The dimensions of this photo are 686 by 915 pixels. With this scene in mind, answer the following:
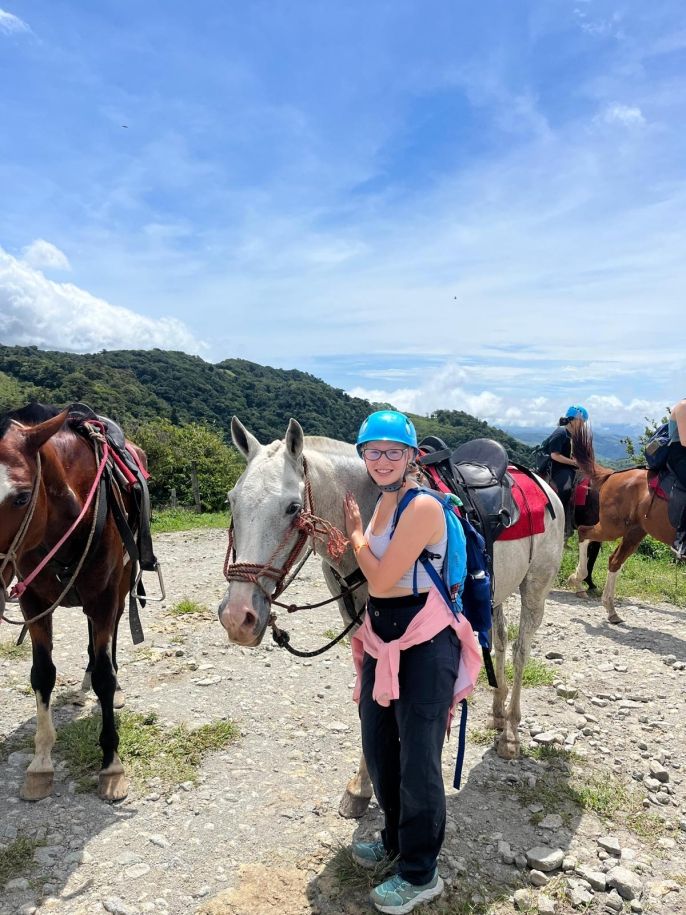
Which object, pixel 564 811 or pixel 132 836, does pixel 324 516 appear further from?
pixel 564 811

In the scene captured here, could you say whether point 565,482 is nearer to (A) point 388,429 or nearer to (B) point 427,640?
(B) point 427,640

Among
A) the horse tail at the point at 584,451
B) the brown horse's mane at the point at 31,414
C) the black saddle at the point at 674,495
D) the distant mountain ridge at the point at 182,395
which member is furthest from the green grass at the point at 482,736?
the distant mountain ridge at the point at 182,395

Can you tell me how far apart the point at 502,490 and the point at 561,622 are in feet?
14.8

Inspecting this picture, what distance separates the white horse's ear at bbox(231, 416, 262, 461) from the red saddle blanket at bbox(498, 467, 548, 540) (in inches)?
80.2

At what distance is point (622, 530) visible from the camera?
7.99 meters

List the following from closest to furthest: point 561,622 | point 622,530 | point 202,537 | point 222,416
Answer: point 561,622
point 622,530
point 202,537
point 222,416

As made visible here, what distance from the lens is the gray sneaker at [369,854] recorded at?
2805 mm

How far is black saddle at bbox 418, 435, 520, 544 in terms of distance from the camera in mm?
3390

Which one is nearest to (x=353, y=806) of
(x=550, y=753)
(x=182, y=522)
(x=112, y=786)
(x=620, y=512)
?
(x=112, y=786)

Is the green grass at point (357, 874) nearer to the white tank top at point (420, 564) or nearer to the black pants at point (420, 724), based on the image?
the black pants at point (420, 724)

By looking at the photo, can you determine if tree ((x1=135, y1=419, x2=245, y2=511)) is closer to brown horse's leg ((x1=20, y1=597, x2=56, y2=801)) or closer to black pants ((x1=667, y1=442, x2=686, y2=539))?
black pants ((x1=667, y1=442, x2=686, y2=539))

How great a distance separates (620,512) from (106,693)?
741cm

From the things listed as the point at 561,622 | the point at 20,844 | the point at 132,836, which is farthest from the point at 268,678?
the point at 561,622

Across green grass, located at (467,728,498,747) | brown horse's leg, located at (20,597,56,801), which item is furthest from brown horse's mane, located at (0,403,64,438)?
green grass, located at (467,728,498,747)
